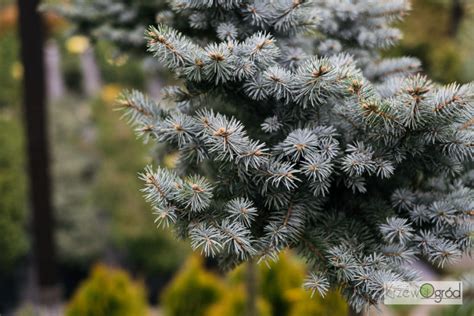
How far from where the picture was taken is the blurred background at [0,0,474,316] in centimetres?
414

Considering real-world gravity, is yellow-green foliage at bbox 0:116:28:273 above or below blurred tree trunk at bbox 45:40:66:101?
below

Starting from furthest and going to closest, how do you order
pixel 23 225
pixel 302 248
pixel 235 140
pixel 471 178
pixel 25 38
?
pixel 23 225
pixel 25 38
pixel 471 178
pixel 302 248
pixel 235 140

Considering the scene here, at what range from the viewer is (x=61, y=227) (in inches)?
274

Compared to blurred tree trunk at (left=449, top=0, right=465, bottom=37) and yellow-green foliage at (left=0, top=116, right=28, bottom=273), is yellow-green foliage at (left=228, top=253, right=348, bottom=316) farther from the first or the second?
blurred tree trunk at (left=449, top=0, right=465, bottom=37)

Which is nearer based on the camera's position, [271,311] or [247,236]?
[247,236]

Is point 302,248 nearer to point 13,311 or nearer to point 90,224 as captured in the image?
point 90,224

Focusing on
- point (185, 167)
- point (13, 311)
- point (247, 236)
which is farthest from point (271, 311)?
point (13, 311)

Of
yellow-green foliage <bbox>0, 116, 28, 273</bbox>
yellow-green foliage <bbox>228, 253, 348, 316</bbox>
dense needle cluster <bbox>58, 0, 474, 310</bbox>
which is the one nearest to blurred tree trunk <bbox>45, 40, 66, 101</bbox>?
yellow-green foliage <bbox>0, 116, 28, 273</bbox>

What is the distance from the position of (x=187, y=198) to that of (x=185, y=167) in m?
0.53

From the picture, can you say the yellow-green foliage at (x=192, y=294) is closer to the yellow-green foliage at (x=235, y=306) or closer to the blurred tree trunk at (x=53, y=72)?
the yellow-green foliage at (x=235, y=306)

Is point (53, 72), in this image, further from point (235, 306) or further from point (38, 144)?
point (235, 306)

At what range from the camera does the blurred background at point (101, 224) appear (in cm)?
414

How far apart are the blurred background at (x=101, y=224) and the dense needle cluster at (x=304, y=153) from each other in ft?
4.48

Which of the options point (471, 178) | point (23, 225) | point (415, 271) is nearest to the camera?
point (415, 271)
